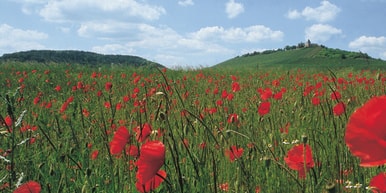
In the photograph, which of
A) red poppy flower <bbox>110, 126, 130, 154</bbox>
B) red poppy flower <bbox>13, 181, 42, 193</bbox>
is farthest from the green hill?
red poppy flower <bbox>13, 181, 42, 193</bbox>

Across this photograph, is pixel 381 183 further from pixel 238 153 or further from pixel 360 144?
pixel 238 153

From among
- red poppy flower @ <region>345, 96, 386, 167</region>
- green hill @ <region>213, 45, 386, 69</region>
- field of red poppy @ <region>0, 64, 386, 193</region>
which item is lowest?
field of red poppy @ <region>0, 64, 386, 193</region>

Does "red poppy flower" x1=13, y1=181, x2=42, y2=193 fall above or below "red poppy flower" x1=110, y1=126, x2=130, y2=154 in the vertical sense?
below

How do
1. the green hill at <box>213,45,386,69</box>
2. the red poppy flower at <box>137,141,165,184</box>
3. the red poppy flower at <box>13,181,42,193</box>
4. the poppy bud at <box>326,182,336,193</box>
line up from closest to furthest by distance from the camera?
the poppy bud at <box>326,182,336,193</box> → the red poppy flower at <box>137,141,165,184</box> → the red poppy flower at <box>13,181,42,193</box> → the green hill at <box>213,45,386,69</box>

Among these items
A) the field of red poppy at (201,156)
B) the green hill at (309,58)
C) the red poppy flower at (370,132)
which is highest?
the green hill at (309,58)

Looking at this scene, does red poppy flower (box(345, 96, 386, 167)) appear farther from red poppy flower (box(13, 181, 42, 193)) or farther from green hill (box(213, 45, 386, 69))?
green hill (box(213, 45, 386, 69))

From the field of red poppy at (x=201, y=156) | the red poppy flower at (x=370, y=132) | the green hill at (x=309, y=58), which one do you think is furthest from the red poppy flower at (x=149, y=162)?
the green hill at (x=309, y=58)

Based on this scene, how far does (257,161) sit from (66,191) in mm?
1124

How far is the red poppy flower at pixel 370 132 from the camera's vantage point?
0.58m

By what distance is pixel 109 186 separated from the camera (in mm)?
2391

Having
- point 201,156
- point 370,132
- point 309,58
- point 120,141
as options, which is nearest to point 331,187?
point 370,132

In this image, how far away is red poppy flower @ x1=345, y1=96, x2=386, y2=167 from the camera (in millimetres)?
581

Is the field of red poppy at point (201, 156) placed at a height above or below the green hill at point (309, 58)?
below

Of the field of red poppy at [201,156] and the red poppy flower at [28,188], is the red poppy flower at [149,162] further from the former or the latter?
the red poppy flower at [28,188]
